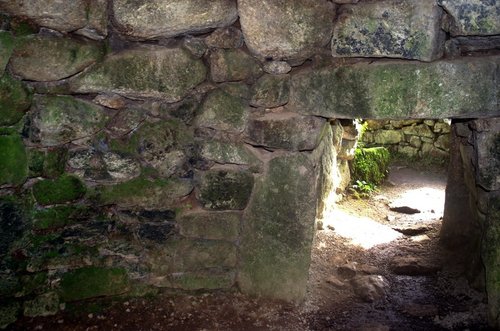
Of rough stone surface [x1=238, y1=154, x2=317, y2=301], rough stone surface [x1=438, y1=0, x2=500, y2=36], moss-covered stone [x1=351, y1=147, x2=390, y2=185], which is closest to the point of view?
rough stone surface [x1=438, y1=0, x2=500, y2=36]

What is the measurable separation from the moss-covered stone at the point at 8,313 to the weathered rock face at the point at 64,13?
1471 millimetres

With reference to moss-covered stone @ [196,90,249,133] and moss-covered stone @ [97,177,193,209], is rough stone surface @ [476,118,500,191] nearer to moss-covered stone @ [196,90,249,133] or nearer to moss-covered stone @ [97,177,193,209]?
moss-covered stone @ [196,90,249,133]

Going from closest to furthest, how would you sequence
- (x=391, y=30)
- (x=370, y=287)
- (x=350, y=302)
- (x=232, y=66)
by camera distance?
(x=391, y=30) < (x=232, y=66) < (x=350, y=302) < (x=370, y=287)

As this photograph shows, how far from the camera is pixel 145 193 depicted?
7.86 ft

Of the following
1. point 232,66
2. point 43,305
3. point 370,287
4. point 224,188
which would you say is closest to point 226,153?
point 224,188

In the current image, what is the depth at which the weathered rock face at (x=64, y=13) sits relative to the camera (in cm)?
193

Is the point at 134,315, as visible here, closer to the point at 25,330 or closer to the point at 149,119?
the point at 25,330

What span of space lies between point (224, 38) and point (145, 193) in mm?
975

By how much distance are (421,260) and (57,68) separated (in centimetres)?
295

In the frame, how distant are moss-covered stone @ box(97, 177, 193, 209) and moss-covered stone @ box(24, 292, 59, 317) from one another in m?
0.60

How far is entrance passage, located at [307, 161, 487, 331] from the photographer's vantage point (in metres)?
2.59

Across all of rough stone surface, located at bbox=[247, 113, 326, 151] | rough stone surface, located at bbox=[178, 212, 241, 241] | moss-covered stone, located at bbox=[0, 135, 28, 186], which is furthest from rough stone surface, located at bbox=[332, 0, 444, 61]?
moss-covered stone, located at bbox=[0, 135, 28, 186]

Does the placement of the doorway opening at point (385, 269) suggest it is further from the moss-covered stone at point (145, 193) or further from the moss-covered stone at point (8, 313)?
the moss-covered stone at point (8, 313)

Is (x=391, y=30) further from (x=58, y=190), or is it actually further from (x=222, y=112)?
(x=58, y=190)
